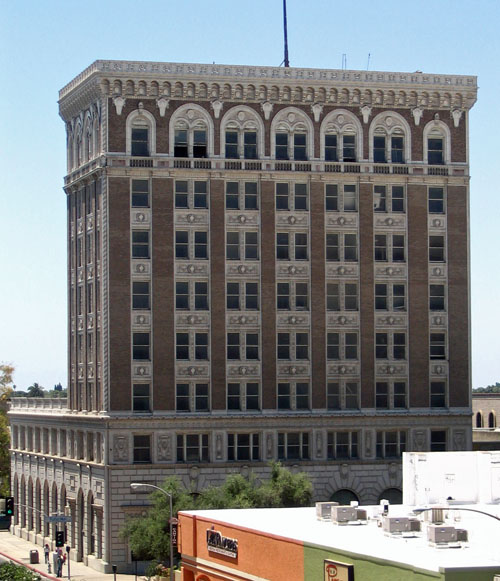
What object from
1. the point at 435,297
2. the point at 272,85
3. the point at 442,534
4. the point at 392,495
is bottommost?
the point at 392,495

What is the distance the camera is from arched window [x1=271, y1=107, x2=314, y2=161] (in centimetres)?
10231


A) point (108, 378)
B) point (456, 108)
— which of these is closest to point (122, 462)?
point (108, 378)

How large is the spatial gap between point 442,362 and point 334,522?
62.2 meters

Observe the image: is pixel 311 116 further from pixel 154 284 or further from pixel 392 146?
pixel 154 284

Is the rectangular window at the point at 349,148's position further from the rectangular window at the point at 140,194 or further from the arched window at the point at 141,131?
the rectangular window at the point at 140,194

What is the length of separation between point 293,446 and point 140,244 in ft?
61.7

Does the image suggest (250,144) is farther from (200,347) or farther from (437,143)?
(200,347)

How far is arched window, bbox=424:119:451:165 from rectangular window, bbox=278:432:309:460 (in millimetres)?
23420

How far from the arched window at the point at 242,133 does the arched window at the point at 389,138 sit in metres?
8.89

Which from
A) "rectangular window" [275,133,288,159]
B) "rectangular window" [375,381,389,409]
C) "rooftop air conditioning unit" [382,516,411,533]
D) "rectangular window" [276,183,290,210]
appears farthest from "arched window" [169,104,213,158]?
"rooftop air conditioning unit" [382,516,411,533]

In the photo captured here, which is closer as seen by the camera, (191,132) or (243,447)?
(243,447)

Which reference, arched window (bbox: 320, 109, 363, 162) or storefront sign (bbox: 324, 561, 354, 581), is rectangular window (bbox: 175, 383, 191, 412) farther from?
storefront sign (bbox: 324, 561, 354, 581)

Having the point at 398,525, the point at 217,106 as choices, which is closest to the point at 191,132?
the point at 217,106

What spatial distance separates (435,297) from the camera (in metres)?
105
